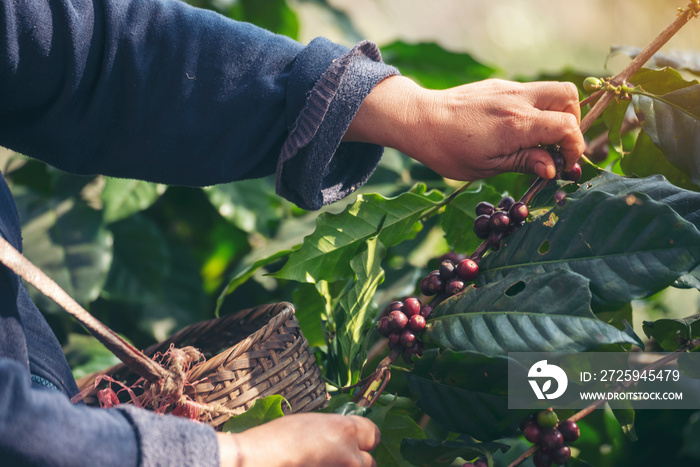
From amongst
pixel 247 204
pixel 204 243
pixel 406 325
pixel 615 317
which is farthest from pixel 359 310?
pixel 204 243

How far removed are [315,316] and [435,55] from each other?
2.30 ft

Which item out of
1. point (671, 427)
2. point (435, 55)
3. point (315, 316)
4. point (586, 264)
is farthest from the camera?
point (435, 55)

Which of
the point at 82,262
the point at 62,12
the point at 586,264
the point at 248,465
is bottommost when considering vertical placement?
the point at 82,262

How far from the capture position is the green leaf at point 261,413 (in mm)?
503

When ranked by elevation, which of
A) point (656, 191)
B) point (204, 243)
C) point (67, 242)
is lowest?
point (204, 243)

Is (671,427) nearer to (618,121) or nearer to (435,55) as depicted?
(618,121)

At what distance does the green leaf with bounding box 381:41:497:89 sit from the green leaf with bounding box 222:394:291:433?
90 centimetres

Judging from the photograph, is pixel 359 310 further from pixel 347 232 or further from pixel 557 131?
pixel 557 131

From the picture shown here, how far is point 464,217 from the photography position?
0.77 m

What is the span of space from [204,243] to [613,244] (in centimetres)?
97

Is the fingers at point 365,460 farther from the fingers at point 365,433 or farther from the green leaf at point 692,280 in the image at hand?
the green leaf at point 692,280

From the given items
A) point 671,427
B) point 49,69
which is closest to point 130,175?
point 49,69

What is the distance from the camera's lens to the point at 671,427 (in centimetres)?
101

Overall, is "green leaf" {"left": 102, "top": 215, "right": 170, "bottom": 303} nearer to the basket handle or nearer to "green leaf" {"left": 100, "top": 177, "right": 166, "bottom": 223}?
"green leaf" {"left": 100, "top": 177, "right": 166, "bottom": 223}
